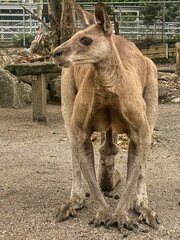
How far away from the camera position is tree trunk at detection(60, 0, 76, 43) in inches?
390

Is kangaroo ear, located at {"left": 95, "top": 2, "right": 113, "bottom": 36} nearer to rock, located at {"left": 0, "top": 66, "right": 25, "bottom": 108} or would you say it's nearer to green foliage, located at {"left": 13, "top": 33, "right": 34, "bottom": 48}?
rock, located at {"left": 0, "top": 66, "right": 25, "bottom": 108}

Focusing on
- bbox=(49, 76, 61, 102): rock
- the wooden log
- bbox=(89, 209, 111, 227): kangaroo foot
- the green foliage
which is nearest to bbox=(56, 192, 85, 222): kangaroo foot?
bbox=(89, 209, 111, 227): kangaroo foot

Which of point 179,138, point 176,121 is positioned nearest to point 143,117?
point 179,138

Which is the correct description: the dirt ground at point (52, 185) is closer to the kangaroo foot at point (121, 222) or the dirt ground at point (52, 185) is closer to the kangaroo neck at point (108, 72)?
the kangaroo foot at point (121, 222)

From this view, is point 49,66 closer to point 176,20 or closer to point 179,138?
point 179,138

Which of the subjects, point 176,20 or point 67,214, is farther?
point 176,20

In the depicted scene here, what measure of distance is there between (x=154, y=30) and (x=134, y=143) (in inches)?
645

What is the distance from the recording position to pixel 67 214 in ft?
13.3

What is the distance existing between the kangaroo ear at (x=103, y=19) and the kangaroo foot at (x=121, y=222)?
1.53 metres

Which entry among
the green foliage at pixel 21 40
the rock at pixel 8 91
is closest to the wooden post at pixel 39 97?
the rock at pixel 8 91

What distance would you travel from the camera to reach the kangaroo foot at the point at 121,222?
3.73 meters

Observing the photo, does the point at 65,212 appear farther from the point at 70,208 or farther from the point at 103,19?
the point at 103,19

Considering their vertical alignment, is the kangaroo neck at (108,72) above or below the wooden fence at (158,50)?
above

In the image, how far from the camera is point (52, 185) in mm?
5078
